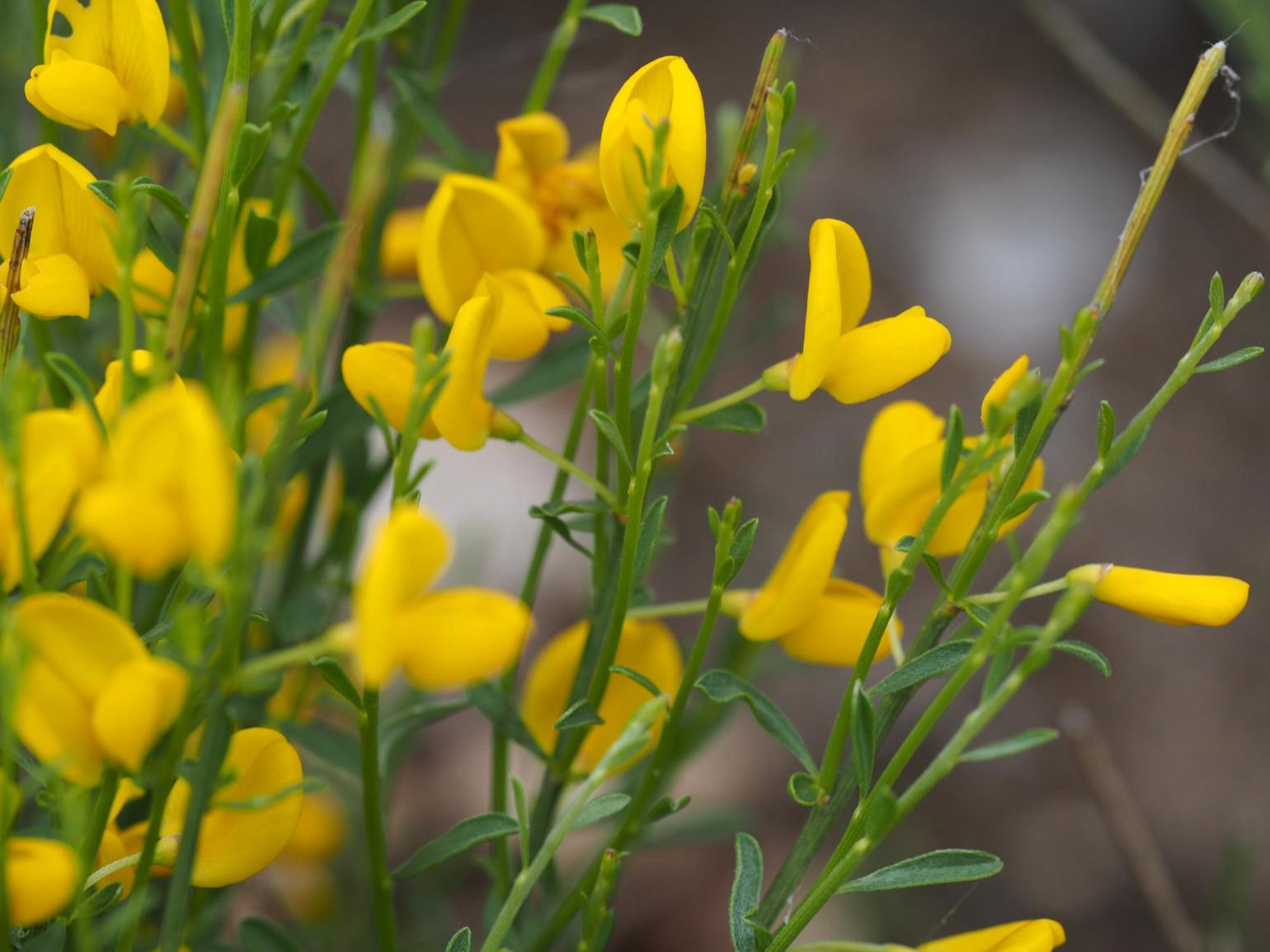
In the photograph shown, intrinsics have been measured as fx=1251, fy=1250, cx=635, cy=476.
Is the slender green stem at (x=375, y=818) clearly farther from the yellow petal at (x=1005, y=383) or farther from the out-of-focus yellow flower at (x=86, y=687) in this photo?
the yellow petal at (x=1005, y=383)

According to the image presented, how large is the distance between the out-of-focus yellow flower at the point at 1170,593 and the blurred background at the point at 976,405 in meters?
0.43

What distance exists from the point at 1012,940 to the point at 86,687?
1.01 feet

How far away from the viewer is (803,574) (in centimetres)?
49

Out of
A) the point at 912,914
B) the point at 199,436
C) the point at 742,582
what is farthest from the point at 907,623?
the point at 199,436

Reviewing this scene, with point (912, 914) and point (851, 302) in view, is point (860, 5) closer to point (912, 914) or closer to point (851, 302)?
point (912, 914)

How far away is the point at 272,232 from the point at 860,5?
168cm

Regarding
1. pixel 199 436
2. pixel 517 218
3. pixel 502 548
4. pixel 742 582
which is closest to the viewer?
pixel 199 436

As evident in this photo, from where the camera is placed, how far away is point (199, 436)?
27 centimetres

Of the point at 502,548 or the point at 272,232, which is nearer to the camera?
the point at 272,232

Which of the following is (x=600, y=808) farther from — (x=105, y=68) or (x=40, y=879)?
(x=105, y=68)

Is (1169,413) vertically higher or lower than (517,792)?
higher

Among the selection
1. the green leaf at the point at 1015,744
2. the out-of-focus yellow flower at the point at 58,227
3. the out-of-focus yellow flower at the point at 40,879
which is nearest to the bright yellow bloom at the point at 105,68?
the out-of-focus yellow flower at the point at 58,227

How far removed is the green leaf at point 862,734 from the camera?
40cm

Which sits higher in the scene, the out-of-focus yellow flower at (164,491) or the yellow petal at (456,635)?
the out-of-focus yellow flower at (164,491)
